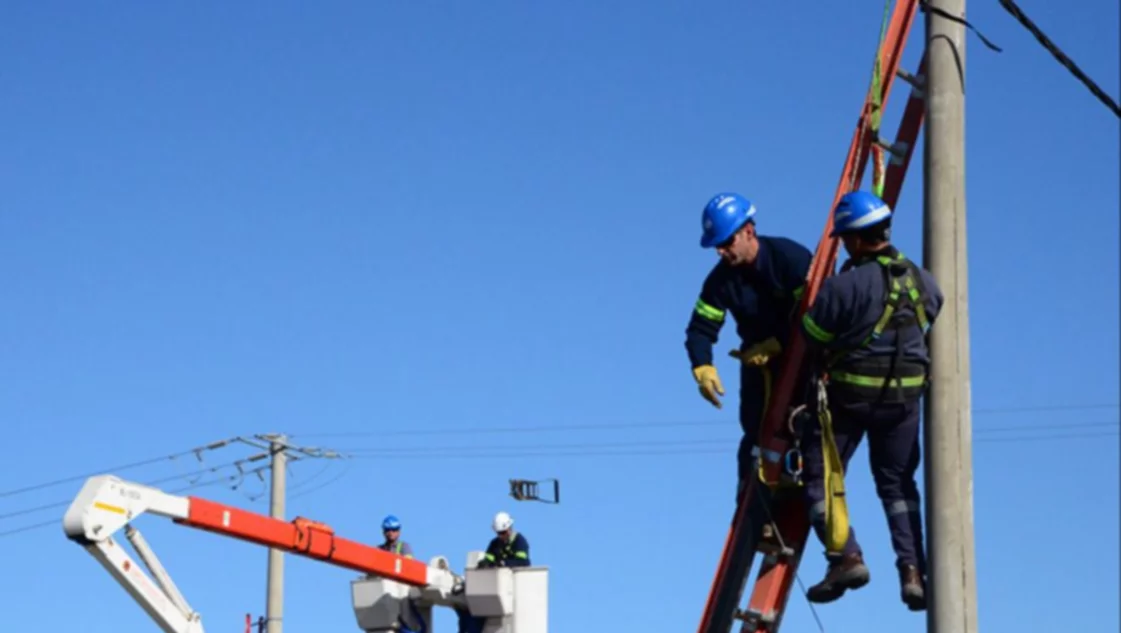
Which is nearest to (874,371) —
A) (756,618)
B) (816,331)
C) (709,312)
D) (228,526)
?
(816,331)

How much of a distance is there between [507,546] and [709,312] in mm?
7001

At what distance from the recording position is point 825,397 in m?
8.25

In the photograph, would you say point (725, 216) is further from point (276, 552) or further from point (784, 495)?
point (276, 552)

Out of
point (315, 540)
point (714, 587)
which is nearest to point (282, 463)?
point (315, 540)

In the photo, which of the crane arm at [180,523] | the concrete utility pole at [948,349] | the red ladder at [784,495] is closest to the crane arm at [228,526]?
the crane arm at [180,523]

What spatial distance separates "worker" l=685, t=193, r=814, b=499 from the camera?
28.1 feet

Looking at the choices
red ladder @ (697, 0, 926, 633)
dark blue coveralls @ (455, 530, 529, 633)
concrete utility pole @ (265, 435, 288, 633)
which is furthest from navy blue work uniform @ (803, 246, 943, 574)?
concrete utility pole @ (265, 435, 288, 633)

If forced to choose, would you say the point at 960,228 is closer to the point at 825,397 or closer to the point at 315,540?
the point at 825,397

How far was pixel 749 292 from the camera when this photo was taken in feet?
28.6

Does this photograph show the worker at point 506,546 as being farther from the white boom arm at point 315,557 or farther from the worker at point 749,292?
the worker at point 749,292

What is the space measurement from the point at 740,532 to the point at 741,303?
1.08 metres

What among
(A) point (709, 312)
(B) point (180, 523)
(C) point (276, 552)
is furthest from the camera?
(C) point (276, 552)

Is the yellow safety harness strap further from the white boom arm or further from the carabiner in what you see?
the white boom arm

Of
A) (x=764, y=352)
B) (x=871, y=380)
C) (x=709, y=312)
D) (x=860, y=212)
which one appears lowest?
(x=871, y=380)
